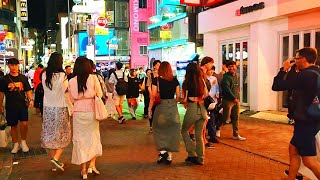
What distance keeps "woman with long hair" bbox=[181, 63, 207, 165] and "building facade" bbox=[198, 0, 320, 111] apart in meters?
5.85

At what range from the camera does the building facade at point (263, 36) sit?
12.1 meters

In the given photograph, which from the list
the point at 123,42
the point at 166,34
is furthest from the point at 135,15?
the point at 166,34

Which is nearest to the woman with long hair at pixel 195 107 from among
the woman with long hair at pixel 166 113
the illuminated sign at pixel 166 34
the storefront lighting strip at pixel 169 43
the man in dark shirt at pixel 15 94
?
the woman with long hair at pixel 166 113

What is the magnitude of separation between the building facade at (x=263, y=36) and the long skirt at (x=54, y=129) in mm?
7968

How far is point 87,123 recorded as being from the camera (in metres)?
6.26

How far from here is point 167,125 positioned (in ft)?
23.1

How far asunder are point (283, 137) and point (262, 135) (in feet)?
1.79

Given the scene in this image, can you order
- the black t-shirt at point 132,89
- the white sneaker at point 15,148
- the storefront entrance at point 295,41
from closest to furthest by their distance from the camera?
the white sneaker at point 15,148 → the storefront entrance at point 295,41 → the black t-shirt at point 132,89

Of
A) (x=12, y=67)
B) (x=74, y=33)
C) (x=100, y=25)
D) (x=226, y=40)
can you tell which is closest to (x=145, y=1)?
(x=74, y=33)

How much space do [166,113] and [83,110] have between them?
153 cm

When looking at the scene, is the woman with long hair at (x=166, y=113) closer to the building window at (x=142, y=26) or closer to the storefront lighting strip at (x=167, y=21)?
the storefront lighting strip at (x=167, y=21)

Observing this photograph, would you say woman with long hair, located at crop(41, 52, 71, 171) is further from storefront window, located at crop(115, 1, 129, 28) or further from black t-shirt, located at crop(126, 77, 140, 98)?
storefront window, located at crop(115, 1, 129, 28)

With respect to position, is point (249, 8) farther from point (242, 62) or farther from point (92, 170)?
point (92, 170)

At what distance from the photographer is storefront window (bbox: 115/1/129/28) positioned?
49.2 metres
